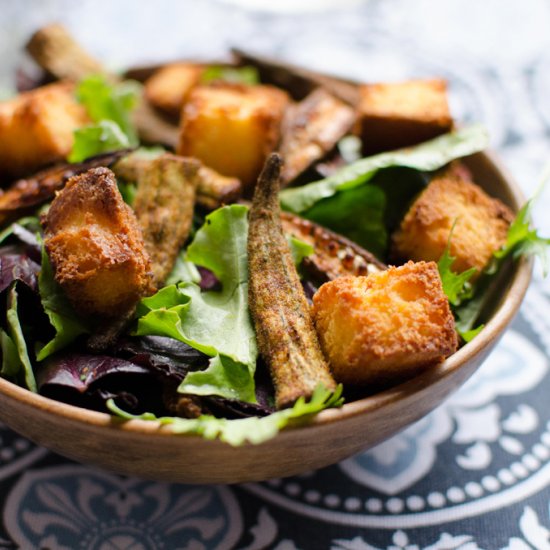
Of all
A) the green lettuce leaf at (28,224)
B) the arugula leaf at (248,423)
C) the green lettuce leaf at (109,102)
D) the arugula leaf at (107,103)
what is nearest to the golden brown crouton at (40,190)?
the green lettuce leaf at (28,224)

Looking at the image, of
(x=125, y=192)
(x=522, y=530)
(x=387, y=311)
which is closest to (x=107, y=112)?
(x=125, y=192)

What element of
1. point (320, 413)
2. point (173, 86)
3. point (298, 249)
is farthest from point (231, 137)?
point (320, 413)

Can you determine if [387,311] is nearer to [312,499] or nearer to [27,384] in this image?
[312,499]

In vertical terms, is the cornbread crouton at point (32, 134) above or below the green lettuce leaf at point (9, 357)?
above

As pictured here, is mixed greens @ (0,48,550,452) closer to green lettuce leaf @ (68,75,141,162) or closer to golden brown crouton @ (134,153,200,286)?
golden brown crouton @ (134,153,200,286)

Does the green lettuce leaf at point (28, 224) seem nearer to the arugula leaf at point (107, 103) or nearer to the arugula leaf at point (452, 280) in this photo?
the arugula leaf at point (107, 103)

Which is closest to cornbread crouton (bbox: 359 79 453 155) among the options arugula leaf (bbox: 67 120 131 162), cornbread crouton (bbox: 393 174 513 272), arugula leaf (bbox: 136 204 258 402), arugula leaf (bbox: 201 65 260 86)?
cornbread crouton (bbox: 393 174 513 272)
